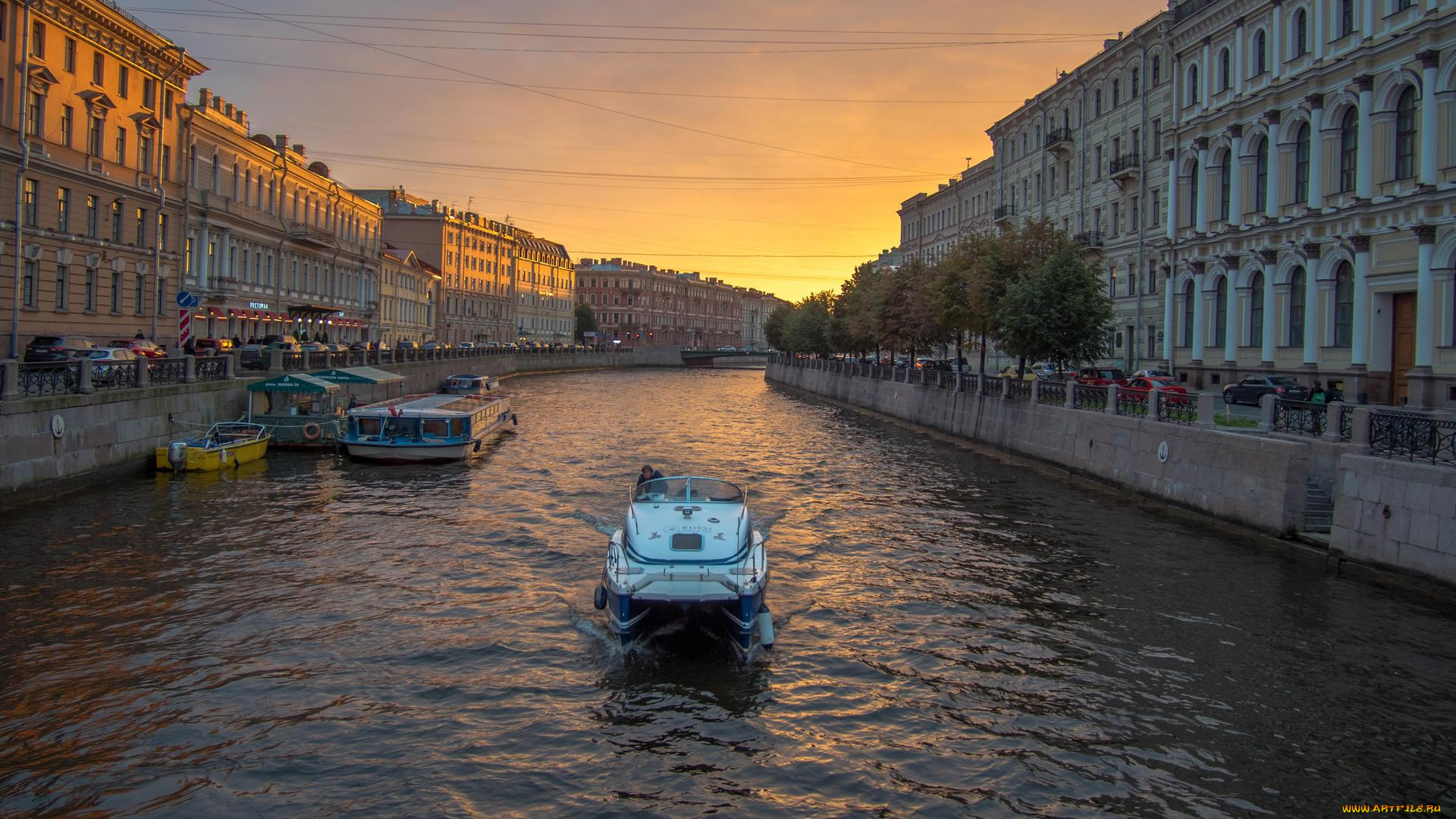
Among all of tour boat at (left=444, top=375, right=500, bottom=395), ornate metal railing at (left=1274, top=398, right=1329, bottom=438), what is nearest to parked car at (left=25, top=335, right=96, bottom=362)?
tour boat at (left=444, top=375, right=500, bottom=395)

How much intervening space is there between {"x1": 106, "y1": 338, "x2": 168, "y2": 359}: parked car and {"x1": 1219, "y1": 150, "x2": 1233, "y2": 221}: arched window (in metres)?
42.3

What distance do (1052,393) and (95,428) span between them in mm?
27755

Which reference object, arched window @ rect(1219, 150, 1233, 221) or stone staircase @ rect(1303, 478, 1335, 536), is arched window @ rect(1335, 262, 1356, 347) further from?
stone staircase @ rect(1303, 478, 1335, 536)

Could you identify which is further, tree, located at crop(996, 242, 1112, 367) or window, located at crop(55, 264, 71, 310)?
window, located at crop(55, 264, 71, 310)

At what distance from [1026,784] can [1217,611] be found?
7.39 meters

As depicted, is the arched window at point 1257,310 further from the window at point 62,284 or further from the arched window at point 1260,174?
the window at point 62,284

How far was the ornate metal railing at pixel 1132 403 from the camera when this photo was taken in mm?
26286

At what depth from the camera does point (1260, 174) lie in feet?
126

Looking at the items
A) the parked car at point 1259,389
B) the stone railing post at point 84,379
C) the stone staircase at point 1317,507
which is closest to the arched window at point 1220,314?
the parked car at point 1259,389

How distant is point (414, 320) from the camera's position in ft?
326

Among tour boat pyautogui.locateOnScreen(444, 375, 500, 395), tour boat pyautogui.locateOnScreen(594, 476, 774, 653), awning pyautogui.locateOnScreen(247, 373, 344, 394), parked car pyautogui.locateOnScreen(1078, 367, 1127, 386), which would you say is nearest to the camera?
tour boat pyautogui.locateOnScreen(594, 476, 774, 653)

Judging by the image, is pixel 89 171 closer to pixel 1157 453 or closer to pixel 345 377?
pixel 345 377

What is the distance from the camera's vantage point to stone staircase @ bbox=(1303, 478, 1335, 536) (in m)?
19.2

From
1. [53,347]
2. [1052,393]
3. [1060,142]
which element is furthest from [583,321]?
[1052,393]
